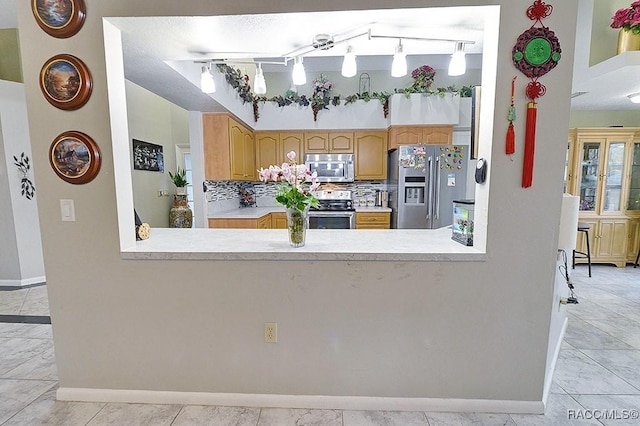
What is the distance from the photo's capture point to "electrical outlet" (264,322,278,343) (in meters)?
1.70

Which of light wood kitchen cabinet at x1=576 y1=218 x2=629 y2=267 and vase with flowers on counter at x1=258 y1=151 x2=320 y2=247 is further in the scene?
light wood kitchen cabinet at x1=576 y1=218 x2=629 y2=267

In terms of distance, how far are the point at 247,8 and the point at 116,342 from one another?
6.63 ft

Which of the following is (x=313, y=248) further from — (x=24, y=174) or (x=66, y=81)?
(x=24, y=174)

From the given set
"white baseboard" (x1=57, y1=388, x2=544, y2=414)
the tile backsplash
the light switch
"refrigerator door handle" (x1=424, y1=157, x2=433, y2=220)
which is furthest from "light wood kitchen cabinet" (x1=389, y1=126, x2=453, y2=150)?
the light switch

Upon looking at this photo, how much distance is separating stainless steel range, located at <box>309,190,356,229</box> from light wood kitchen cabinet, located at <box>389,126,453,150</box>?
3.79ft

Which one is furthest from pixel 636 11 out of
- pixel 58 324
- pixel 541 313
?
pixel 58 324

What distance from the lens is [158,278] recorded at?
1.69 meters

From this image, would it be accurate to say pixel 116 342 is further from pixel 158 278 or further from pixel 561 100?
pixel 561 100

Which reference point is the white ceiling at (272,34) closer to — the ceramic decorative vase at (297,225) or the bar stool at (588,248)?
the ceramic decorative vase at (297,225)

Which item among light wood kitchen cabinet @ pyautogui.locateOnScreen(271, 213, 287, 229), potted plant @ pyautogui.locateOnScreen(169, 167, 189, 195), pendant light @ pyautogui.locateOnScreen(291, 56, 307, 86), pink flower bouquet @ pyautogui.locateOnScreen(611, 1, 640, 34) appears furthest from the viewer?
potted plant @ pyautogui.locateOnScreen(169, 167, 189, 195)

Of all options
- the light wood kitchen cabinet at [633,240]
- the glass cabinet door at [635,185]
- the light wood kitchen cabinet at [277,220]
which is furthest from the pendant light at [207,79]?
the light wood kitchen cabinet at [633,240]

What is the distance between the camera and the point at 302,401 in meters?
1.73

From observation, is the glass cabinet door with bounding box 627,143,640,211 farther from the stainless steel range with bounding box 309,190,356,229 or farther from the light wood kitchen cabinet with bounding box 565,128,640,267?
the stainless steel range with bounding box 309,190,356,229

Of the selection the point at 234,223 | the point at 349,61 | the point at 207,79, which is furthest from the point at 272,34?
the point at 234,223
